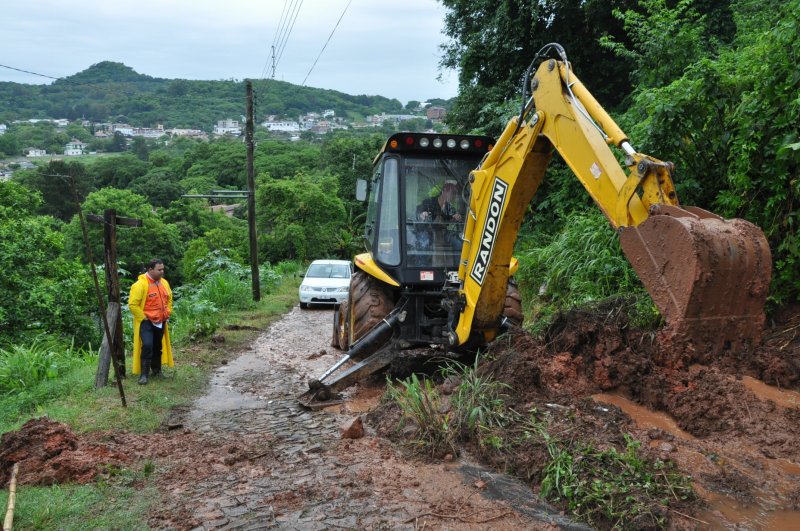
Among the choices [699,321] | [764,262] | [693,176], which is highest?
[693,176]

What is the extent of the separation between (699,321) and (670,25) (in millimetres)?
8384

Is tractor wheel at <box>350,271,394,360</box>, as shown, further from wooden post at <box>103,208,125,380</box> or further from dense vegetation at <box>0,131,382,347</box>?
dense vegetation at <box>0,131,382,347</box>

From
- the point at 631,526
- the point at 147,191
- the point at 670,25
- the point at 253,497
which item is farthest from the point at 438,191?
the point at 147,191

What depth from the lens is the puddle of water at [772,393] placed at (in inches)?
171

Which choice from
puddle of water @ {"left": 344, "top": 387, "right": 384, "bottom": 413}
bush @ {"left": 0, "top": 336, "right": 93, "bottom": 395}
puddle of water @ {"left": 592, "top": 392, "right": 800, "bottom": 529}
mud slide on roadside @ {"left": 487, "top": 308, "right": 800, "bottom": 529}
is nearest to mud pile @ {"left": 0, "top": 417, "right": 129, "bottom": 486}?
puddle of water @ {"left": 344, "top": 387, "right": 384, "bottom": 413}

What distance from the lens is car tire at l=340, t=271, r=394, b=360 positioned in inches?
285

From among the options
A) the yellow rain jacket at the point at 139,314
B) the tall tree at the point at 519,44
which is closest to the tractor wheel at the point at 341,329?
the yellow rain jacket at the point at 139,314

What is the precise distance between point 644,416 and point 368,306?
11.5 ft

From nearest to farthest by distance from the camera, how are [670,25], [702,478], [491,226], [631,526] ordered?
[631,526] → [702,478] → [491,226] → [670,25]

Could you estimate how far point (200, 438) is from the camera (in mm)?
6055

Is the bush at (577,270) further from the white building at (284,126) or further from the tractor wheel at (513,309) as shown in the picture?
the white building at (284,126)

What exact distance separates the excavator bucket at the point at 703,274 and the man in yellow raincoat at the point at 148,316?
6.19 meters

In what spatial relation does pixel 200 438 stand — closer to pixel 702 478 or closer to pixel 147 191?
pixel 702 478

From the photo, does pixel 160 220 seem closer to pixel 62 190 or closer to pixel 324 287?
pixel 62 190
